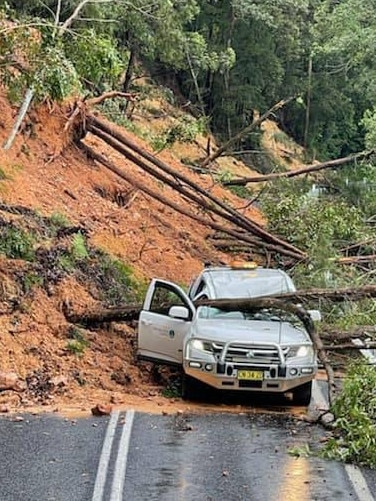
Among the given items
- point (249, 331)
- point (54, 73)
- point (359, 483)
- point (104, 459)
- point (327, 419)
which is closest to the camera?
point (359, 483)

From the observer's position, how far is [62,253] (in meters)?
13.9

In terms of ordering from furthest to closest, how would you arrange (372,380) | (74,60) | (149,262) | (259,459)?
1. (149,262)
2. (74,60)
3. (372,380)
4. (259,459)

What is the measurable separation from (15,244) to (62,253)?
897mm

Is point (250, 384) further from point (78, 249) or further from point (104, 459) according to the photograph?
point (78, 249)

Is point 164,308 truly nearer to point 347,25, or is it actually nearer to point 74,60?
point 74,60

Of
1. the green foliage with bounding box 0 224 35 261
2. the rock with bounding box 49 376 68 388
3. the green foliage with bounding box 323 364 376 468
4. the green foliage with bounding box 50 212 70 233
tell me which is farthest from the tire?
the green foliage with bounding box 50 212 70 233

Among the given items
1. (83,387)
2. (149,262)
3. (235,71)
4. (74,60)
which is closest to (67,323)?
(83,387)

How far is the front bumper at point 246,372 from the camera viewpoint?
396 inches

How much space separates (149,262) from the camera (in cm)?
1759

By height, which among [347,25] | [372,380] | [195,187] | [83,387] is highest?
[347,25]

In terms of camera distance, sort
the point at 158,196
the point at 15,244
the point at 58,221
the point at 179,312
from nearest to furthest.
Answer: the point at 179,312 < the point at 15,244 < the point at 58,221 < the point at 158,196

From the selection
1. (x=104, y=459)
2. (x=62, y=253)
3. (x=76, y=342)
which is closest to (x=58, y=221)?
(x=62, y=253)

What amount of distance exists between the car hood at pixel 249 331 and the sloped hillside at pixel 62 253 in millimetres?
1039

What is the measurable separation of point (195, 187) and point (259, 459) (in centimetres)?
1180
